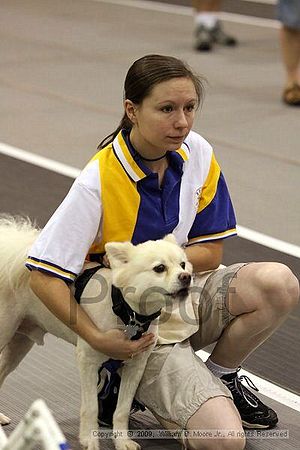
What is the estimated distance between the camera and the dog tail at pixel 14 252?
7.31 ft

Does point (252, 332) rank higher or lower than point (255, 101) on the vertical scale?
higher

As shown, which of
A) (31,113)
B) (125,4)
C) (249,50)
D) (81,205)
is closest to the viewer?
(81,205)

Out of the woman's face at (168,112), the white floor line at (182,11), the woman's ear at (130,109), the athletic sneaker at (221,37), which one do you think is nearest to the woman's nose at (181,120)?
the woman's face at (168,112)

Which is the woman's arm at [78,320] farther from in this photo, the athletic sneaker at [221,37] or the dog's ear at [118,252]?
the athletic sneaker at [221,37]

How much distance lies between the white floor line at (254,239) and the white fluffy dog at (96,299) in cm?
56

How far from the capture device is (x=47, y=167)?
4602 millimetres

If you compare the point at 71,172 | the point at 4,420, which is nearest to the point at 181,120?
the point at 4,420

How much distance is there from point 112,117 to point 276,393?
2918 millimetres

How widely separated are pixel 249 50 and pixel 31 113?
2.19 metres

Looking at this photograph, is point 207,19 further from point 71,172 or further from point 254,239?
point 254,239

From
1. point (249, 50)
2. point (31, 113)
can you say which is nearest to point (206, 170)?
point (31, 113)

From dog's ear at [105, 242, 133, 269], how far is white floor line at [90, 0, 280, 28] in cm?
621

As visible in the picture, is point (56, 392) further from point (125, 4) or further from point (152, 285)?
point (125, 4)

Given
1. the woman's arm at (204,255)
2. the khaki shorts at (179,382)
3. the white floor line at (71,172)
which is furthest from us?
the white floor line at (71,172)
